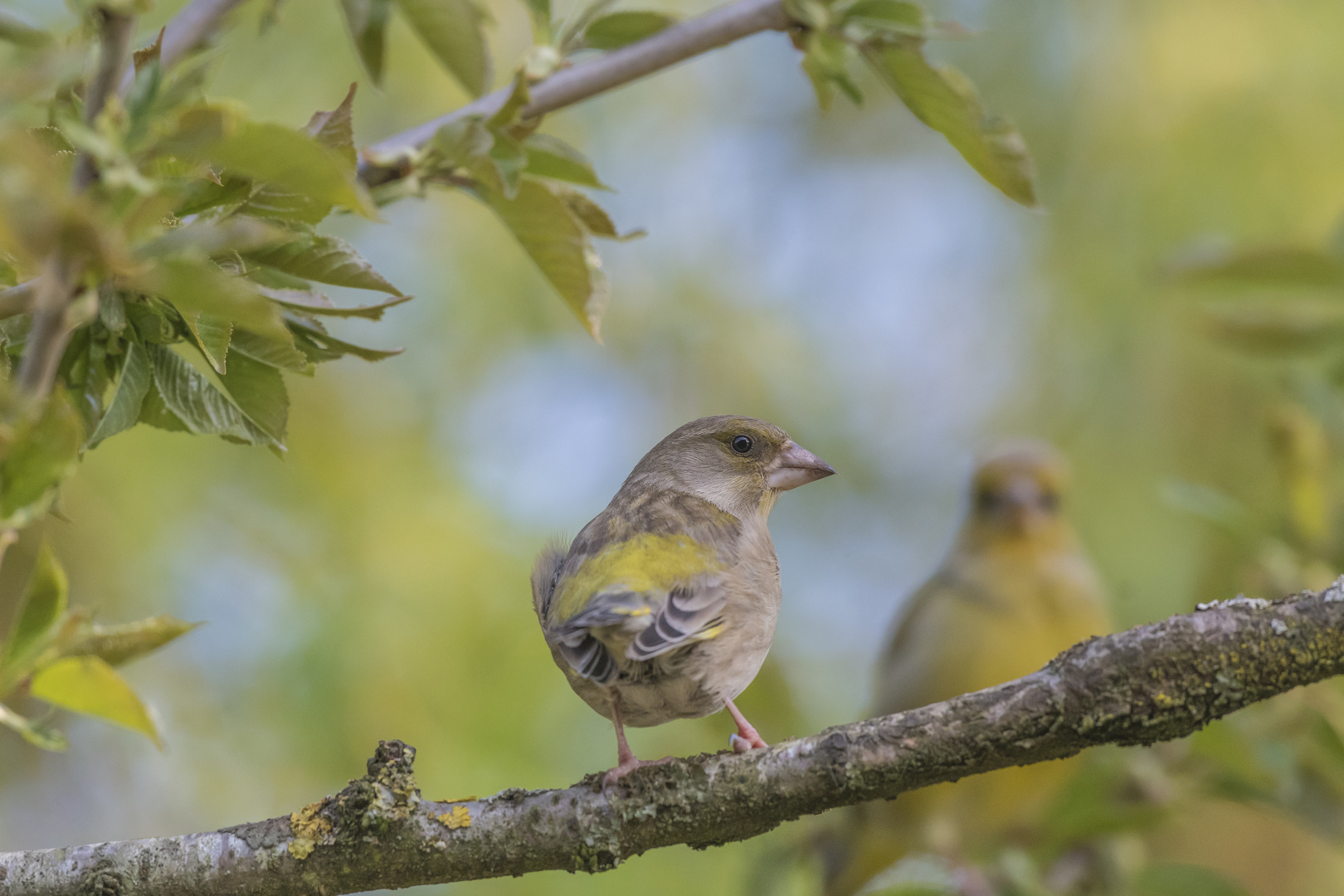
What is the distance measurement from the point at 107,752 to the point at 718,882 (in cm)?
364

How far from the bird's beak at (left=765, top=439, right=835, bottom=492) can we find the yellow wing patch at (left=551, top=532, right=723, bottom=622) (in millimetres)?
521

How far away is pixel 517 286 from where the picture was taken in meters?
7.92

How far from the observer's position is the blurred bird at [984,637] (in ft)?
19.6

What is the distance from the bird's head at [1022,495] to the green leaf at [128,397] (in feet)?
17.9

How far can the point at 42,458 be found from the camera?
5.18 feet

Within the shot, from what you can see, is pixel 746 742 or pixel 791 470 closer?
pixel 746 742

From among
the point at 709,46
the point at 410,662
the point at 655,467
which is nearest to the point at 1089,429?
the point at 410,662

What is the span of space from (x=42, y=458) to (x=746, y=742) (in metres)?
1.66

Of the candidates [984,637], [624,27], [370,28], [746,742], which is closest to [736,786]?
[746,742]

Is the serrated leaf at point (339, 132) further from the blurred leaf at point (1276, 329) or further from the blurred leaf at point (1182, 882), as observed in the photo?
the blurred leaf at point (1182, 882)

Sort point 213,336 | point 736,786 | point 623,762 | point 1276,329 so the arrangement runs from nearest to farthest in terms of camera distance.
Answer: point 213,336, point 736,786, point 623,762, point 1276,329

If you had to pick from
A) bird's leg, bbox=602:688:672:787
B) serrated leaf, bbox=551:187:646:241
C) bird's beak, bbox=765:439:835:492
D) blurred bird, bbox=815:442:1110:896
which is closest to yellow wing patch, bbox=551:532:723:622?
bird's leg, bbox=602:688:672:787

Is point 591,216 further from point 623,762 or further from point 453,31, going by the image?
point 623,762

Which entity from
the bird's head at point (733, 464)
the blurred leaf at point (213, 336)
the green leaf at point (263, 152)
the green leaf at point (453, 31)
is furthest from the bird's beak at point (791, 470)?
the green leaf at point (263, 152)
